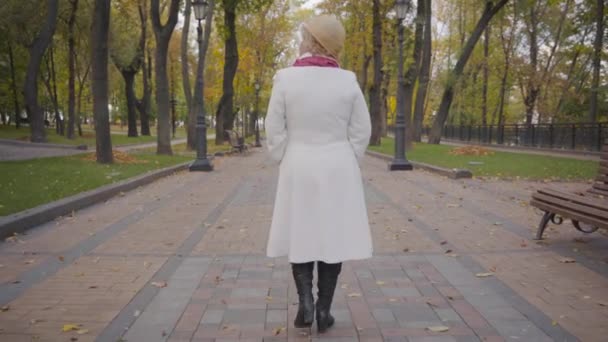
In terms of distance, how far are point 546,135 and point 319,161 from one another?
1039 inches

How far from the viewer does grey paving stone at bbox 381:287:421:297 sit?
4.08m

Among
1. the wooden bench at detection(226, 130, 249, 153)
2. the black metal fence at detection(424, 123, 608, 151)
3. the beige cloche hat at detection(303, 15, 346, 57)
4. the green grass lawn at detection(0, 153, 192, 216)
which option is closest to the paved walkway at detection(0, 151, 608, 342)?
the green grass lawn at detection(0, 153, 192, 216)

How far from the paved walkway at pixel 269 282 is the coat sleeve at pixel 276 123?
3.95ft

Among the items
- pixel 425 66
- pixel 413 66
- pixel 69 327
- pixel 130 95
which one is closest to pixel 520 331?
pixel 69 327

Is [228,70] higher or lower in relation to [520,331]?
higher

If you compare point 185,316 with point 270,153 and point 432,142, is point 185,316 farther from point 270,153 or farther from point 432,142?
point 432,142

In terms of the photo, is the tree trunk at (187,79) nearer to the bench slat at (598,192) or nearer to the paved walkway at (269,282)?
the paved walkway at (269,282)

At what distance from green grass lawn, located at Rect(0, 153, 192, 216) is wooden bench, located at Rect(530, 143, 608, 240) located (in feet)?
21.4

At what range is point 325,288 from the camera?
3346 millimetres

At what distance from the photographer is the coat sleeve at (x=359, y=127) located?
126 inches

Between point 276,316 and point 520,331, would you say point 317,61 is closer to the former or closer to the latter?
point 276,316

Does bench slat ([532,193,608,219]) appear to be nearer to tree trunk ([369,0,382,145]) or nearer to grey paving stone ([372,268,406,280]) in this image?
grey paving stone ([372,268,406,280])

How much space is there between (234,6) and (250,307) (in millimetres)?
19992

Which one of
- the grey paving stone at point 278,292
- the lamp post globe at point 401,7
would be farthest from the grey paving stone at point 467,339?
the lamp post globe at point 401,7
